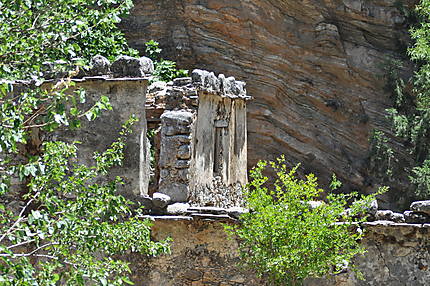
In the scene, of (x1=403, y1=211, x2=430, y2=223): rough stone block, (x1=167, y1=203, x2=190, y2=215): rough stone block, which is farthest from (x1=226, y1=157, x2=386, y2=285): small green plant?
(x1=167, y1=203, x2=190, y2=215): rough stone block

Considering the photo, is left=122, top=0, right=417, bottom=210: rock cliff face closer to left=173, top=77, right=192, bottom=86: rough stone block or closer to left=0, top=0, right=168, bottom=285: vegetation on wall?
left=173, top=77, right=192, bottom=86: rough stone block

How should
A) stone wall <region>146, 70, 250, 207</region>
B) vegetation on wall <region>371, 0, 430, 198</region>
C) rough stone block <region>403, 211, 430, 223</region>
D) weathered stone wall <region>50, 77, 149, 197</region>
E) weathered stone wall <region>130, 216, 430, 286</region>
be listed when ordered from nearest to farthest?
weathered stone wall <region>130, 216, 430, 286</region>, rough stone block <region>403, 211, 430, 223</region>, weathered stone wall <region>50, 77, 149, 197</region>, stone wall <region>146, 70, 250, 207</region>, vegetation on wall <region>371, 0, 430, 198</region>

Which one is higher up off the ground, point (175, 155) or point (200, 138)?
point (200, 138)

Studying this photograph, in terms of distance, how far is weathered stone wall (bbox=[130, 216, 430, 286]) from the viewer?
998 cm

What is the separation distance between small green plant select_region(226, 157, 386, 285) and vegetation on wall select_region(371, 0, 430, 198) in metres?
8.62

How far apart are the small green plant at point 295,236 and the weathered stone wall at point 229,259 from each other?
48cm

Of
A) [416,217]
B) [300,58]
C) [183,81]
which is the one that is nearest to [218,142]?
[183,81]

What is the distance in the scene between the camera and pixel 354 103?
2073cm

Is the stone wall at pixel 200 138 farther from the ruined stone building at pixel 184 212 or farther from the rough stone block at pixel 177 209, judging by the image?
the rough stone block at pixel 177 209

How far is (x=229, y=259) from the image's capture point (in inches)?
400

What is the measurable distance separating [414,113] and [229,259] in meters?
10.9

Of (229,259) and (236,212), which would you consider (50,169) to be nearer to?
(236,212)

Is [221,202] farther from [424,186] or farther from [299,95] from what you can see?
[299,95]

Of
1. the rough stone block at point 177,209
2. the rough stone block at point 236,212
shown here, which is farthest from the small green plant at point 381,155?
the rough stone block at point 236,212
